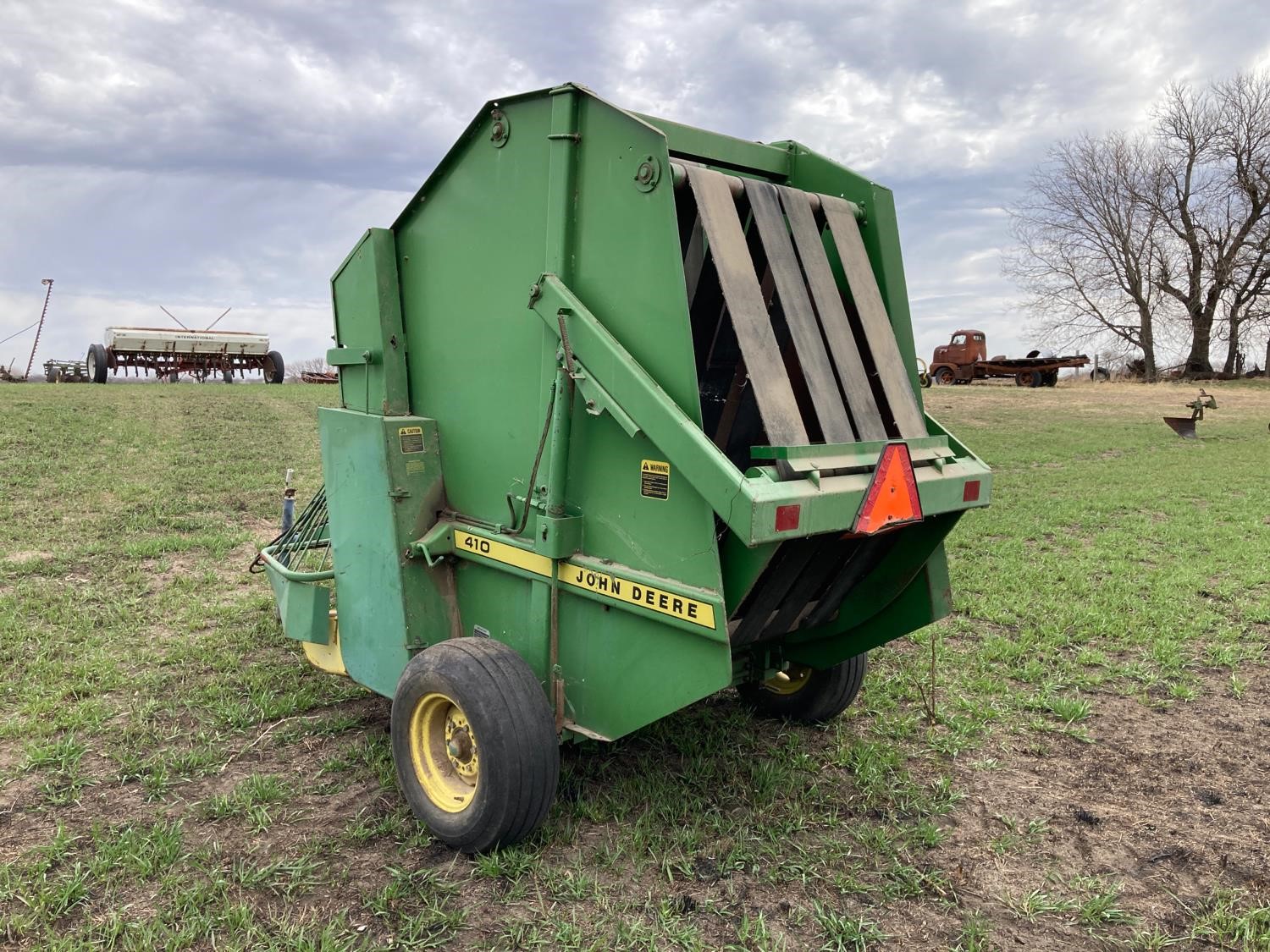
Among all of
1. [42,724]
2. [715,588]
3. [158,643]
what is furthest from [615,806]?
[158,643]

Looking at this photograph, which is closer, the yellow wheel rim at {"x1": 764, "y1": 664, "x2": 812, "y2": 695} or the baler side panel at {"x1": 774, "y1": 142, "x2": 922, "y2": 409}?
the baler side panel at {"x1": 774, "y1": 142, "x2": 922, "y2": 409}

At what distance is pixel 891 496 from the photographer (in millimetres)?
3055

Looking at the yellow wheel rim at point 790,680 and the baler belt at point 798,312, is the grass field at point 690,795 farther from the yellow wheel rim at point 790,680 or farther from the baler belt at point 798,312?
the baler belt at point 798,312

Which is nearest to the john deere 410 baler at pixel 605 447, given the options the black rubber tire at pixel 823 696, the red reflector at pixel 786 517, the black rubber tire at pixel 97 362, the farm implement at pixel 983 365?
the red reflector at pixel 786 517

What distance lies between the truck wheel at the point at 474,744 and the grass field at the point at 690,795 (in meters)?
0.13

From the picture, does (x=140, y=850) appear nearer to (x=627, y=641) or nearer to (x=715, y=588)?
(x=627, y=641)

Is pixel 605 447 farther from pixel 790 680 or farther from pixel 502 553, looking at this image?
pixel 790 680

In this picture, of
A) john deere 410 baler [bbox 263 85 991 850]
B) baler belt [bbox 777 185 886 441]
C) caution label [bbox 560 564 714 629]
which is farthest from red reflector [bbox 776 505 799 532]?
baler belt [bbox 777 185 886 441]

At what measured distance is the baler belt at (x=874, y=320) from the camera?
3494 millimetres

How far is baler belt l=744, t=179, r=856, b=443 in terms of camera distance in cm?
318

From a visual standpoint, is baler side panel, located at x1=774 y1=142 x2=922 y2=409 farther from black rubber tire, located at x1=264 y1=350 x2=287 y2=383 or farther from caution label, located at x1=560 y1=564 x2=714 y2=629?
black rubber tire, located at x1=264 y1=350 x2=287 y2=383

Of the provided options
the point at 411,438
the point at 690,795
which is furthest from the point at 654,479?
the point at 690,795

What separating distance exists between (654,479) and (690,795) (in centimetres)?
142

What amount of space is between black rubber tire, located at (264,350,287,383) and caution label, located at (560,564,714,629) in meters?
28.7
